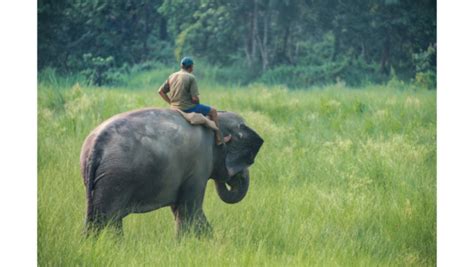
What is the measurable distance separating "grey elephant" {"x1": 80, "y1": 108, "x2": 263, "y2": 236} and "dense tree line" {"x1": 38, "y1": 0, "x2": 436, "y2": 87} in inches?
32.9

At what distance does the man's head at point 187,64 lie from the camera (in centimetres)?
645

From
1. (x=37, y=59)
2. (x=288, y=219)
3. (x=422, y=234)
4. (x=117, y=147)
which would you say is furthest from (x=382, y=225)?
(x=37, y=59)

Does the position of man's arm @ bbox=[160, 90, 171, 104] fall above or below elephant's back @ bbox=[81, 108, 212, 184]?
above

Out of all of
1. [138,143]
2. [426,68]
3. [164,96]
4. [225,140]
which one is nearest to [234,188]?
[225,140]

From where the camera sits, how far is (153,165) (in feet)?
19.3

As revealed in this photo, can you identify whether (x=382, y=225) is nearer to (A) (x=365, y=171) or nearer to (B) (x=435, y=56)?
(A) (x=365, y=171)

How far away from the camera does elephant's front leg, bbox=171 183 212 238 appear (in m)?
6.27

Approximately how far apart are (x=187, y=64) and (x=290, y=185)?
5.23 ft

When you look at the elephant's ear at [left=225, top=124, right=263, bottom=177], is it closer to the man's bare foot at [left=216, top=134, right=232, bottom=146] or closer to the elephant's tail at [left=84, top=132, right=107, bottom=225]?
the man's bare foot at [left=216, top=134, right=232, bottom=146]

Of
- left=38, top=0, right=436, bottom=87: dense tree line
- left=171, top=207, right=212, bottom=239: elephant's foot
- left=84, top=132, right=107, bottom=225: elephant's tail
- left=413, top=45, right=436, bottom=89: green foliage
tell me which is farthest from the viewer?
left=413, top=45, right=436, bottom=89: green foliage

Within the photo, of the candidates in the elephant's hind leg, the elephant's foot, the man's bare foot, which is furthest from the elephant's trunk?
the elephant's hind leg

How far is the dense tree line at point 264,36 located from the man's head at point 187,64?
0.54 meters

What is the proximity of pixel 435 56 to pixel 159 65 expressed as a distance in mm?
2282

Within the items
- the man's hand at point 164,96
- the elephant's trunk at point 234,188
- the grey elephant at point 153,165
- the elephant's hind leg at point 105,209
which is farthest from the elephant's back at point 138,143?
the elephant's trunk at point 234,188
